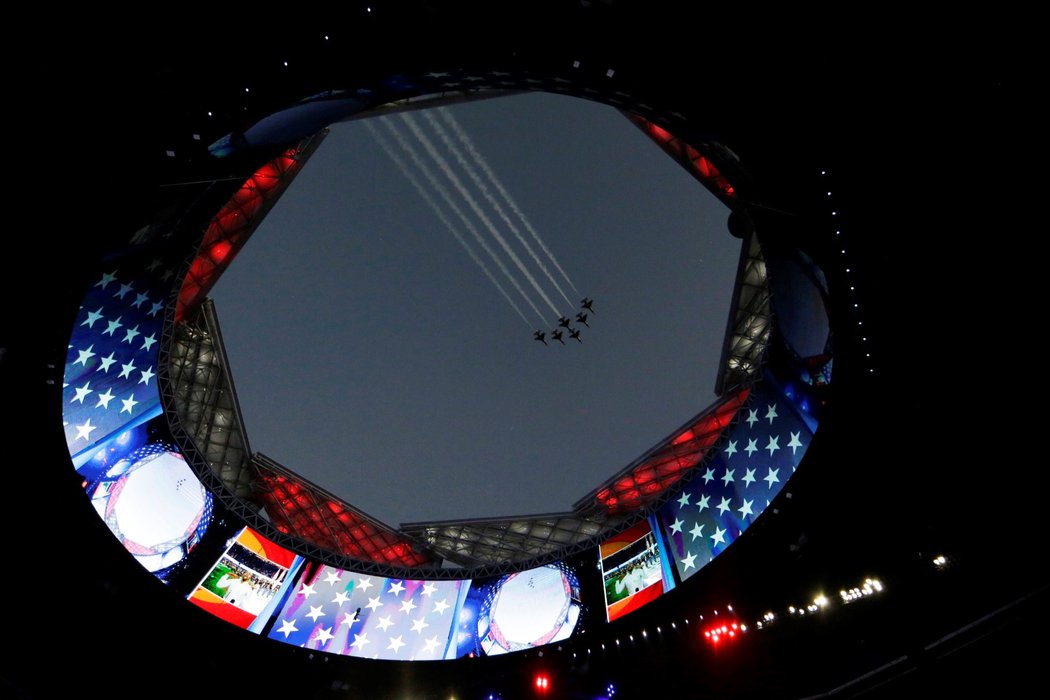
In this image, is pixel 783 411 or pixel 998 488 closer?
pixel 998 488

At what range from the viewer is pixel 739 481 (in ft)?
82.7

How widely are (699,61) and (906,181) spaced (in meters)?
6.96

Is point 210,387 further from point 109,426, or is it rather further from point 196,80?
point 196,80

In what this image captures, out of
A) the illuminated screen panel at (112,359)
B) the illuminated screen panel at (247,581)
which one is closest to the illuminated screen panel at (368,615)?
the illuminated screen panel at (247,581)

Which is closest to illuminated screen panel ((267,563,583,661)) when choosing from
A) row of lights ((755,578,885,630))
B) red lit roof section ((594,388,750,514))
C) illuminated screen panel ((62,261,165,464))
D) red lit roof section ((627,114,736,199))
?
red lit roof section ((594,388,750,514))

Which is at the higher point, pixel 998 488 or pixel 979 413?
pixel 979 413

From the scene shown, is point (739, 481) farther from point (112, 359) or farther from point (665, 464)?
point (112, 359)

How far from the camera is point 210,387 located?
2922 centimetres

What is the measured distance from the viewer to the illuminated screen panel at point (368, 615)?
83.1 feet

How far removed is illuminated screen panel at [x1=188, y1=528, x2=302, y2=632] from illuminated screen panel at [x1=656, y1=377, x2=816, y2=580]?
16.3 m

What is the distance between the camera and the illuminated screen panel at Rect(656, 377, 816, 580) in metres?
23.6

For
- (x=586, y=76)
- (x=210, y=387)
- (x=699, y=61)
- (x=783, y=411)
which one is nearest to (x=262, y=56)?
(x=586, y=76)

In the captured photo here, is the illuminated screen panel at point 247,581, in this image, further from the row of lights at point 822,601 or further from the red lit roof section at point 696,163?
the red lit roof section at point 696,163

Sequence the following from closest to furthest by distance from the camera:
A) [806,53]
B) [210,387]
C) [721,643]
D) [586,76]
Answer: [806,53] → [586,76] → [721,643] → [210,387]
